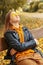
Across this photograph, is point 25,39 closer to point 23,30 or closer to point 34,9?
point 23,30

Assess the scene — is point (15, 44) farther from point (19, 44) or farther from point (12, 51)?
point (12, 51)

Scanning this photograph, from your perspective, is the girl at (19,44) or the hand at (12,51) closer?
the girl at (19,44)

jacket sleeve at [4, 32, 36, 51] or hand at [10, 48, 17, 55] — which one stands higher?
jacket sleeve at [4, 32, 36, 51]

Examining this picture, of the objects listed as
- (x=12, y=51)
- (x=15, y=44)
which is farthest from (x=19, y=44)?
(x=12, y=51)

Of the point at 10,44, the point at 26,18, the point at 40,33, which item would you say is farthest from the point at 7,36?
the point at 26,18

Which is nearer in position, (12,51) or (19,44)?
(19,44)

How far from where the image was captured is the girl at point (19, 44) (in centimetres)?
345

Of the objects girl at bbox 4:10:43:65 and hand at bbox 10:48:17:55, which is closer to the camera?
girl at bbox 4:10:43:65

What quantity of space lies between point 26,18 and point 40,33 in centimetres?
701

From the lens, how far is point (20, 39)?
3600 millimetres

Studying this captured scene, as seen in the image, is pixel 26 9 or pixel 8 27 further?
pixel 26 9

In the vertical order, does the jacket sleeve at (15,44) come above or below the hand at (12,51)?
above

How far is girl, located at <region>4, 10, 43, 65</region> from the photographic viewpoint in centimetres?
345

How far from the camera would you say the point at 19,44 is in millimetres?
3482
